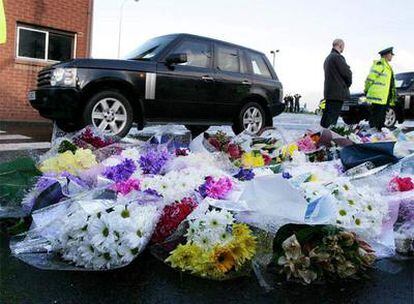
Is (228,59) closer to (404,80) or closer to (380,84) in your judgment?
(380,84)

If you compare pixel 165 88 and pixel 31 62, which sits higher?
pixel 31 62

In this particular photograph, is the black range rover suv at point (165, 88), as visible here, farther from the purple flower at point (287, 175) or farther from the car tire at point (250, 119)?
the purple flower at point (287, 175)

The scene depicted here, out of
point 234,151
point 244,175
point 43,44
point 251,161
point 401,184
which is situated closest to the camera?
point 401,184

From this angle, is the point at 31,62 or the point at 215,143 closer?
the point at 215,143

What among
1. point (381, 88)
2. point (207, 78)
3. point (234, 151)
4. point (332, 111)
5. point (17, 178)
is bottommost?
point (17, 178)

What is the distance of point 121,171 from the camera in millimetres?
3900

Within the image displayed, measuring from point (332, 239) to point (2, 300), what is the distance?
5.24 ft

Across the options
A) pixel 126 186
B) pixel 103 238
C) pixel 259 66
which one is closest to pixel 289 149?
pixel 126 186

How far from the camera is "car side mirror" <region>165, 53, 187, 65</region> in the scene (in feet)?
28.9

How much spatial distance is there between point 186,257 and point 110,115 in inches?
232

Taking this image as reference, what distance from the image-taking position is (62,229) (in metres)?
2.92

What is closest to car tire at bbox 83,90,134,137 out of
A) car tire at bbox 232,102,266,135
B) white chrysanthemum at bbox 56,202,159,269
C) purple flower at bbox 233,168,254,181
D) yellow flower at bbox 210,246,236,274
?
car tire at bbox 232,102,266,135

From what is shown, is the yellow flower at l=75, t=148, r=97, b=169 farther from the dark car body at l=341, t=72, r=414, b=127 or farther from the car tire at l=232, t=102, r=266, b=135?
the dark car body at l=341, t=72, r=414, b=127

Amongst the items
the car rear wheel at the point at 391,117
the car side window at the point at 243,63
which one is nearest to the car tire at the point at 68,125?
the car side window at the point at 243,63
